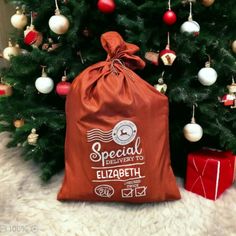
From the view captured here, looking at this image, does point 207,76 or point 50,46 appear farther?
point 50,46

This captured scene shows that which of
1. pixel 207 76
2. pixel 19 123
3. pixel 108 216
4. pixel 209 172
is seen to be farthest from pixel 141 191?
pixel 19 123

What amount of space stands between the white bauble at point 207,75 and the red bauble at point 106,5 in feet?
1.05

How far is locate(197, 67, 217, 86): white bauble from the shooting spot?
0.93 meters

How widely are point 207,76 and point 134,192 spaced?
0.39 metres

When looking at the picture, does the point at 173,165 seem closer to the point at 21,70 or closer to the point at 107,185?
the point at 107,185

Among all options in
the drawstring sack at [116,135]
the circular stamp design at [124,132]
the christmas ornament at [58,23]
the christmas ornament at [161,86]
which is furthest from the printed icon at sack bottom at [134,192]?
the christmas ornament at [58,23]

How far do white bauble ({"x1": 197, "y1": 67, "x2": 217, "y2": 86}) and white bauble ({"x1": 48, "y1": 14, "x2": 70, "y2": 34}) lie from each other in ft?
1.38

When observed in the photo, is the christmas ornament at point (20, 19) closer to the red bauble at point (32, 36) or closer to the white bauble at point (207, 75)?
the red bauble at point (32, 36)

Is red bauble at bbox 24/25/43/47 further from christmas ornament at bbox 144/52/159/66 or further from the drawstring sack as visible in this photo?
christmas ornament at bbox 144/52/159/66

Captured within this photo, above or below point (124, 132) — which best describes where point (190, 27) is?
above

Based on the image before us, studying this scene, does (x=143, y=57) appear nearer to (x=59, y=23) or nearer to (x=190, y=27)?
(x=190, y=27)

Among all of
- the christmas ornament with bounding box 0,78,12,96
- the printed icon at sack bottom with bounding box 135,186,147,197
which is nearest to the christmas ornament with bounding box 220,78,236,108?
the printed icon at sack bottom with bounding box 135,186,147,197

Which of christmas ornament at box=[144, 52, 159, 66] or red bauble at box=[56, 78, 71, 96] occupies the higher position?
christmas ornament at box=[144, 52, 159, 66]

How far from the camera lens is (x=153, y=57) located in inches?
38.1
